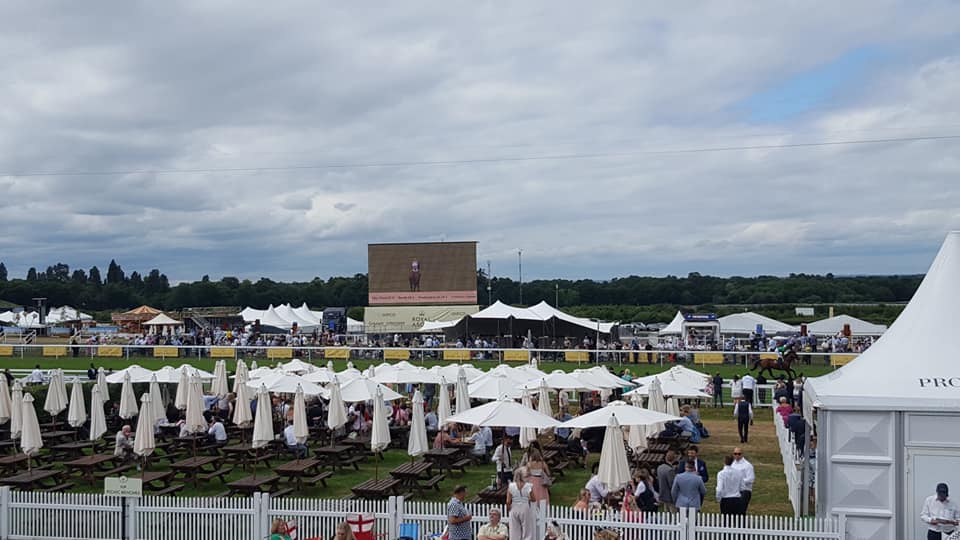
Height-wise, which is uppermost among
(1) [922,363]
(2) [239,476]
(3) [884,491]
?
(1) [922,363]

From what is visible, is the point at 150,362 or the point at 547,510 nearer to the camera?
the point at 547,510

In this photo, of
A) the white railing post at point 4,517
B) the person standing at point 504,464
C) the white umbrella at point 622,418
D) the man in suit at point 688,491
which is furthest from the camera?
the person standing at point 504,464

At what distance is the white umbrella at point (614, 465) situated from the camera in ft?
43.7

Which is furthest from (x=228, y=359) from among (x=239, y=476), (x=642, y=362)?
(x=239, y=476)

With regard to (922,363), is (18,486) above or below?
below

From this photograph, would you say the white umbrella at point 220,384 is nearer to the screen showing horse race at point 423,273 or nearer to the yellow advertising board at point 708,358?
the yellow advertising board at point 708,358

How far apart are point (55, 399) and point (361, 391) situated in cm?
757

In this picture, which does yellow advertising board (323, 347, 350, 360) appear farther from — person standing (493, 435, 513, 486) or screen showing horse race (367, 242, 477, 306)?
person standing (493, 435, 513, 486)

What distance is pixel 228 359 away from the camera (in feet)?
145

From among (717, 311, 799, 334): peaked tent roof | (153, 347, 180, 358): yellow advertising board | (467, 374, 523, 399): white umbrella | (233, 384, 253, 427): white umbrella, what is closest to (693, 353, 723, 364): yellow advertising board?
(717, 311, 799, 334): peaked tent roof

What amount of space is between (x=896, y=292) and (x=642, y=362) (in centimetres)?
7744

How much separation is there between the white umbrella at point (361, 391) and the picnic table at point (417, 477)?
3.58 metres

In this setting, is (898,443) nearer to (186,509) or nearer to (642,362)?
(186,509)

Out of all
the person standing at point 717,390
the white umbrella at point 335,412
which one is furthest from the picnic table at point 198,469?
Answer: the person standing at point 717,390
